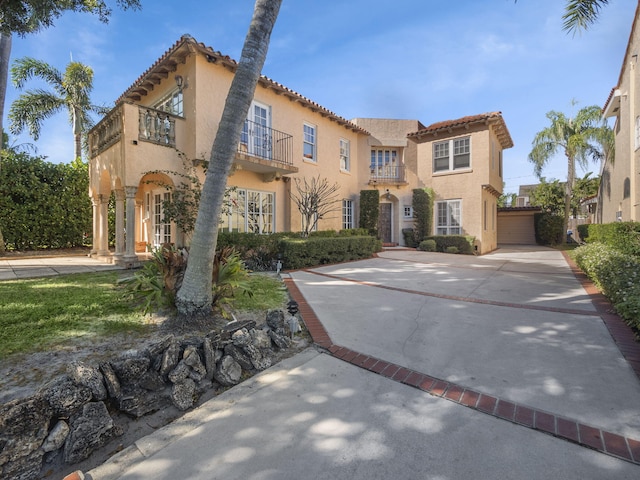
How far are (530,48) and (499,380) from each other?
29.1 feet

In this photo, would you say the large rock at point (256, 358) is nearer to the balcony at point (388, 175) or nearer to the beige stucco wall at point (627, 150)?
the beige stucco wall at point (627, 150)

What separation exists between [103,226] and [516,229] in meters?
29.0

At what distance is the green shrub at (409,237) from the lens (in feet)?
58.0

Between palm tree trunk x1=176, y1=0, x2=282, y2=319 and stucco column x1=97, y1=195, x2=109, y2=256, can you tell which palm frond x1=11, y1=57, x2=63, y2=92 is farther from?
palm tree trunk x1=176, y1=0, x2=282, y2=319

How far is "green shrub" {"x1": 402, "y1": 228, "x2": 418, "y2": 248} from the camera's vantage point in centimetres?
1769

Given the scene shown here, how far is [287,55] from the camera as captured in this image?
34.1ft

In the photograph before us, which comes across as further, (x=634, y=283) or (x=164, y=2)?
(x=164, y=2)

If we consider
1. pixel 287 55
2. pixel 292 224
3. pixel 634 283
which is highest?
pixel 287 55

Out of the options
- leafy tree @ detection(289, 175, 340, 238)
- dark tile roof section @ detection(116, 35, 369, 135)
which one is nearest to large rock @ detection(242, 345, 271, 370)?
leafy tree @ detection(289, 175, 340, 238)

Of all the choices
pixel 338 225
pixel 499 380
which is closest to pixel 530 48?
pixel 499 380

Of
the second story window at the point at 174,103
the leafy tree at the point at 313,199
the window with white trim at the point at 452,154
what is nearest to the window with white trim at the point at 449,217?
the window with white trim at the point at 452,154

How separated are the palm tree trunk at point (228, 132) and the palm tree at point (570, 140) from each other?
Result: 22122mm

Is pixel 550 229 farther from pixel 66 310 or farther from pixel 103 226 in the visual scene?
pixel 66 310

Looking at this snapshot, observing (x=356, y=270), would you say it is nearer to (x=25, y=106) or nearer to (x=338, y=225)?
(x=338, y=225)
